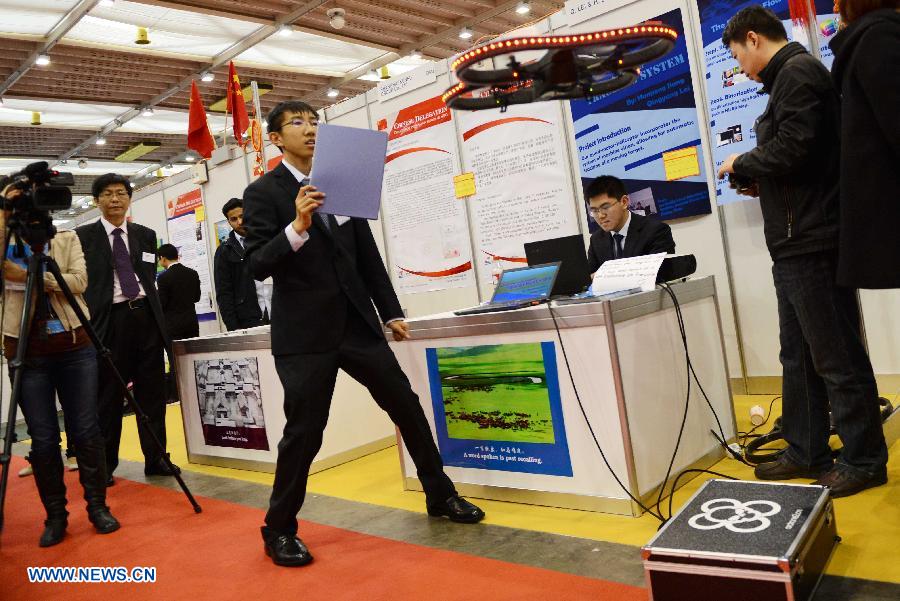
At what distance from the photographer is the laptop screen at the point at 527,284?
2766 millimetres

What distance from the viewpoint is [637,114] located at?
4.38 metres

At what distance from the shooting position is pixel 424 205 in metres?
5.50

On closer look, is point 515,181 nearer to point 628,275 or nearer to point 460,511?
point 628,275

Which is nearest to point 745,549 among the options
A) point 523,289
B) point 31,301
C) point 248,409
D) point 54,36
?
point 523,289

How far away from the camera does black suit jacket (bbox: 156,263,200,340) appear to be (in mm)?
5020

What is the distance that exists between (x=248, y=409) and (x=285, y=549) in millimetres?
1682

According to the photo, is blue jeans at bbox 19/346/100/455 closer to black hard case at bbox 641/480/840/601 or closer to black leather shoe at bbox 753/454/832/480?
black hard case at bbox 641/480/840/601

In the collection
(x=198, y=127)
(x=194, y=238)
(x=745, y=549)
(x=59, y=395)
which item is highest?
(x=198, y=127)

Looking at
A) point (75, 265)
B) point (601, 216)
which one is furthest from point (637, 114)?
point (75, 265)

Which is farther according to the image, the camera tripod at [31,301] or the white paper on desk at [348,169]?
the camera tripod at [31,301]

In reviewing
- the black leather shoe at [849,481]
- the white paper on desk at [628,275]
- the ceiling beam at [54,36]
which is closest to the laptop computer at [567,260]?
the white paper on desk at [628,275]

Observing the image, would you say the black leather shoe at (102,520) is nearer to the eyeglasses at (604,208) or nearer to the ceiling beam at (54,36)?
the eyeglasses at (604,208)

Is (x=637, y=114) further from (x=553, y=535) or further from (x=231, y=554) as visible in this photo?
(x=231, y=554)

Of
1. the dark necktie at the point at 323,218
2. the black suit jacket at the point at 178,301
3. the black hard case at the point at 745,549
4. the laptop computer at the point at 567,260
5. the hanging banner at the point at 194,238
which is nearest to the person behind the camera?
the black hard case at the point at 745,549
